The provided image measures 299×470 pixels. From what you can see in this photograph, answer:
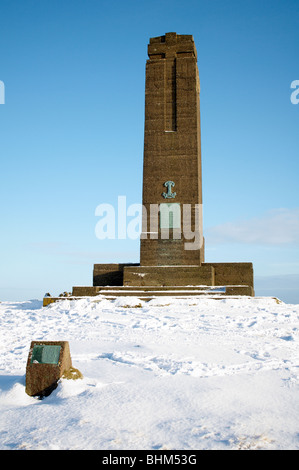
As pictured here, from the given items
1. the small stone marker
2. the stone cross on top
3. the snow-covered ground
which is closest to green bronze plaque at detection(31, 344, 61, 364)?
the small stone marker

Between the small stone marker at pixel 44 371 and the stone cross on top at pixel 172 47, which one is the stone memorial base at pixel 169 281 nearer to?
the stone cross on top at pixel 172 47

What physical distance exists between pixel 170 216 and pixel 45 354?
1595cm

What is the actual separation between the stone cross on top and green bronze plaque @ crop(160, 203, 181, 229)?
324 inches

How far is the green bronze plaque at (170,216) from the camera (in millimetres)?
20281

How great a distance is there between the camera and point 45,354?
15.5ft

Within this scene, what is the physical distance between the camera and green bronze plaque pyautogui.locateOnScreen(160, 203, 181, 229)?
20.3m

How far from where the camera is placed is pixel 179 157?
20.8m

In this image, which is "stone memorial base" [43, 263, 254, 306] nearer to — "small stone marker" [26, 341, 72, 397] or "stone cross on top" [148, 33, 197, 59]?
"stone cross on top" [148, 33, 197, 59]

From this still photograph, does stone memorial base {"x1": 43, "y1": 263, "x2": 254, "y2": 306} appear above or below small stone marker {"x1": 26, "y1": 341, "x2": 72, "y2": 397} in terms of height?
above

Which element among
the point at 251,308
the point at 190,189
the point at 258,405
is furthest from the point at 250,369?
the point at 190,189

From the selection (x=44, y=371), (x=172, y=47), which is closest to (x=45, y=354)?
(x=44, y=371)

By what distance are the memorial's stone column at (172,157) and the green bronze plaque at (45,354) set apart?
51.0 ft

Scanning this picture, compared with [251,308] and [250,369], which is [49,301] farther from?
[250,369]

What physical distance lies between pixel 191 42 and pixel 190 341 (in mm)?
18729
